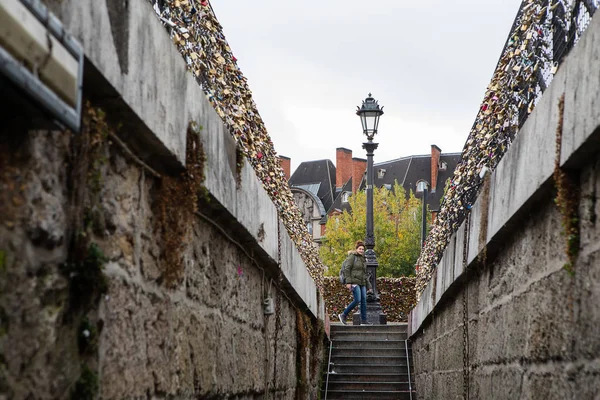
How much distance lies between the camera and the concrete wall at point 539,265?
10.6ft

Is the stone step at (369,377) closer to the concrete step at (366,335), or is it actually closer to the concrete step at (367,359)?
the concrete step at (367,359)

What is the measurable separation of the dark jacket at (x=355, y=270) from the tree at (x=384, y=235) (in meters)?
33.8

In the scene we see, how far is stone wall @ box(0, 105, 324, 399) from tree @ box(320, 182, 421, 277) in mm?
45968

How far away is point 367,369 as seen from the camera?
14453mm

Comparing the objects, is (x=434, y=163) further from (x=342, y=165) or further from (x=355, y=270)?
(x=355, y=270)

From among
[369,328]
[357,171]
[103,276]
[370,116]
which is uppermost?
[357,171]

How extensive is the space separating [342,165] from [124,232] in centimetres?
6148

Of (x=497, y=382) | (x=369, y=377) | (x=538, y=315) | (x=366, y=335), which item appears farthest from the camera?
(x=366, y=335)

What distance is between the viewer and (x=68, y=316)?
2512 mm

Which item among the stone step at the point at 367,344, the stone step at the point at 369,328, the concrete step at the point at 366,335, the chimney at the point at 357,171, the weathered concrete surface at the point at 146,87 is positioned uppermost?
the chimney at the point at 357,171

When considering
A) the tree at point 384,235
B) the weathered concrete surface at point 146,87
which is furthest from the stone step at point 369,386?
the tree at point 384,235

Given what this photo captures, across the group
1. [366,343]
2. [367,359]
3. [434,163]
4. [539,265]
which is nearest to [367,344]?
[366,343]

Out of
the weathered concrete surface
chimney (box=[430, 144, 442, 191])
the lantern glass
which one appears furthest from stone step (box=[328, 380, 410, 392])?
chimney (box=[430, 144, 442, 191])

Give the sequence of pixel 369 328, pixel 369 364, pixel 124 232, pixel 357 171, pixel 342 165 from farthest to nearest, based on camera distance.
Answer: pixel 342 165
pixel 357 171
pixel 369 328
pixel 369 364
pixel 124 232
